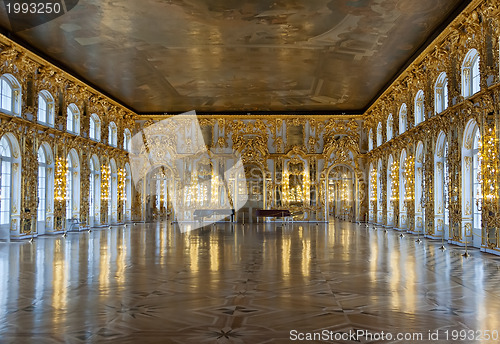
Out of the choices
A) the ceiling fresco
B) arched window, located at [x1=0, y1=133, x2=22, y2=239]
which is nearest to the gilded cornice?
the ceiling fresco

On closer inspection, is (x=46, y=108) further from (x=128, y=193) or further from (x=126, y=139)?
(x=128, y=193)

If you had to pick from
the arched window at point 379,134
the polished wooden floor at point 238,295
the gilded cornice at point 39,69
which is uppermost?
the gilded cornice at point 39,69

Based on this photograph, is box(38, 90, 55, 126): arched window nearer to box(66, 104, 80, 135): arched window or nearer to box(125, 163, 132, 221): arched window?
box(66, 104, 80, 135): arched window

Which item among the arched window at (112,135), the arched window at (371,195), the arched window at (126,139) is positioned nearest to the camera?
the arched window at (112,135)

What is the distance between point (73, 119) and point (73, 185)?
314 centimetres

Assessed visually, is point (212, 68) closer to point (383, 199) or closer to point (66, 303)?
point (383, 199)

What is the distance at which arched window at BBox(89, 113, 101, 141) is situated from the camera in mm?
23844

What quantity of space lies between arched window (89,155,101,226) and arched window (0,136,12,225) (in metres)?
7.29

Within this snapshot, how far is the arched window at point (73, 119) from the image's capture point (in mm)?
21205

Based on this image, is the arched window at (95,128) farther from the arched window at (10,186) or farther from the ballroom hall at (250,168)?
the arched window at (10,186)

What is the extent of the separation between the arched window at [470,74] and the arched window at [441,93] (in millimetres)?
1848

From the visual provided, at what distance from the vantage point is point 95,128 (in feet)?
79.7

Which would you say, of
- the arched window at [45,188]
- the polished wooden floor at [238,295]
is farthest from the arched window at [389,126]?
the arched window at [45,188]

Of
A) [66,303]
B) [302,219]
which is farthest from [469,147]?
[302,219]
